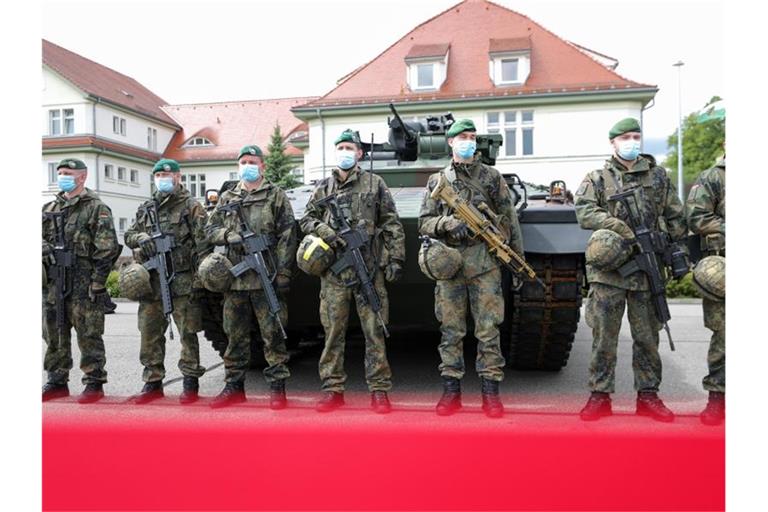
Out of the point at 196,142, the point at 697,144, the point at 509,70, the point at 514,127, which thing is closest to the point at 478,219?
the point at 514,127

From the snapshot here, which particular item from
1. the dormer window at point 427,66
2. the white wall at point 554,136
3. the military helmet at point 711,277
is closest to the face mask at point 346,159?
the military helmet at point 711,277

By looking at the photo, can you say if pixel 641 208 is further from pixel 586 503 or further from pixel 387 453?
pixel 387 453

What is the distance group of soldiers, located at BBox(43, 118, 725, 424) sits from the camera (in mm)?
3967

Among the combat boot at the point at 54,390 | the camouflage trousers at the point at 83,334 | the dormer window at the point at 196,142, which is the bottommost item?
the combat boot at the point at 54,390

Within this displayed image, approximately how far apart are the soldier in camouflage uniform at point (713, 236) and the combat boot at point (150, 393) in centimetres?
362

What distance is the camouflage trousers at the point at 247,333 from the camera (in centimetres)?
450

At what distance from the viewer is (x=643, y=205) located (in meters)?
3.97

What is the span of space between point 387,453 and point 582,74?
1823 cm

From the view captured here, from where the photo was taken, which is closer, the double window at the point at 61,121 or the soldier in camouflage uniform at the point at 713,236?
the soldier in camouflage uniform at the point at 713,236

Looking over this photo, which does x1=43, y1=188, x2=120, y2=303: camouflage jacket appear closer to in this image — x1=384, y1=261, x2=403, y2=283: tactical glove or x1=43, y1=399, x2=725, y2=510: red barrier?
x1=43, y1=399, x2=725, y2=510: red barrier

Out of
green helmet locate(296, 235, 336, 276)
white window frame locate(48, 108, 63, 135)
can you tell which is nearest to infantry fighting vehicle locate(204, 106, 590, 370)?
green helmet locate(296, 235, 336, 276)

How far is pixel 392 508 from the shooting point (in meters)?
2.95

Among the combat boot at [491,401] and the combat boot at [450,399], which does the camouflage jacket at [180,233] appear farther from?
the combat boot at [491,401]

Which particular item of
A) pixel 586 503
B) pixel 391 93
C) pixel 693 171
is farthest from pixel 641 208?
pixel 693 171
